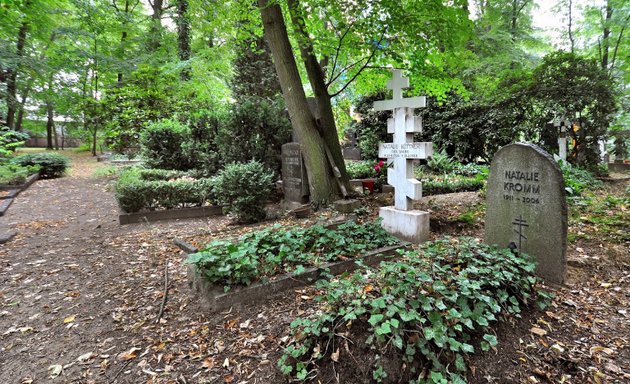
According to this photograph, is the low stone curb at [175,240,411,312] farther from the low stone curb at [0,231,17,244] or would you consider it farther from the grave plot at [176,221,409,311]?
the low stone curb at [0,231,17,244]

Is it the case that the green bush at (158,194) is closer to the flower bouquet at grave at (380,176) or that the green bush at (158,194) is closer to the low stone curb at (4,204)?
the low stone curb at (4,204)

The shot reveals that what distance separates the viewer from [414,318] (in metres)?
2.28

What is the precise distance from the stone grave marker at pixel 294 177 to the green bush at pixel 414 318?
13.9 ft

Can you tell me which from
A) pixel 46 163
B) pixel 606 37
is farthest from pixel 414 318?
pixel 606 37

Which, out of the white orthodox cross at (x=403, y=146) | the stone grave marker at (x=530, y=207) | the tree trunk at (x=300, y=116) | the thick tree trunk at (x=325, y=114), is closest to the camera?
the stone grave marker at (x=530, y=207)

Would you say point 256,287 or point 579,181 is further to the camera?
point 579,181

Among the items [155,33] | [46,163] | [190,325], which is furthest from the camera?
[155,33]

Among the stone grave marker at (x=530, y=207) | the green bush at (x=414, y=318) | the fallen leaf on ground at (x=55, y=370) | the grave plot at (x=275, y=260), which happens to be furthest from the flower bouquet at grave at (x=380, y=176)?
the fallen leaf on ground at (x=55, y=370)

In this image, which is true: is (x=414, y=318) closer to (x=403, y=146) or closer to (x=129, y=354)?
(x=129, y=354)

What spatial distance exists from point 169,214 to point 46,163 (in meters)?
9.18

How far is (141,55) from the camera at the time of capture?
14.9m

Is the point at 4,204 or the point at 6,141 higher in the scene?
the point at 6,141

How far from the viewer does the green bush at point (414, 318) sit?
2.20 m

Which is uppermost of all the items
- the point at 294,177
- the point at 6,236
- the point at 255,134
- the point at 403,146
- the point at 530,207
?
the point at 255,134
